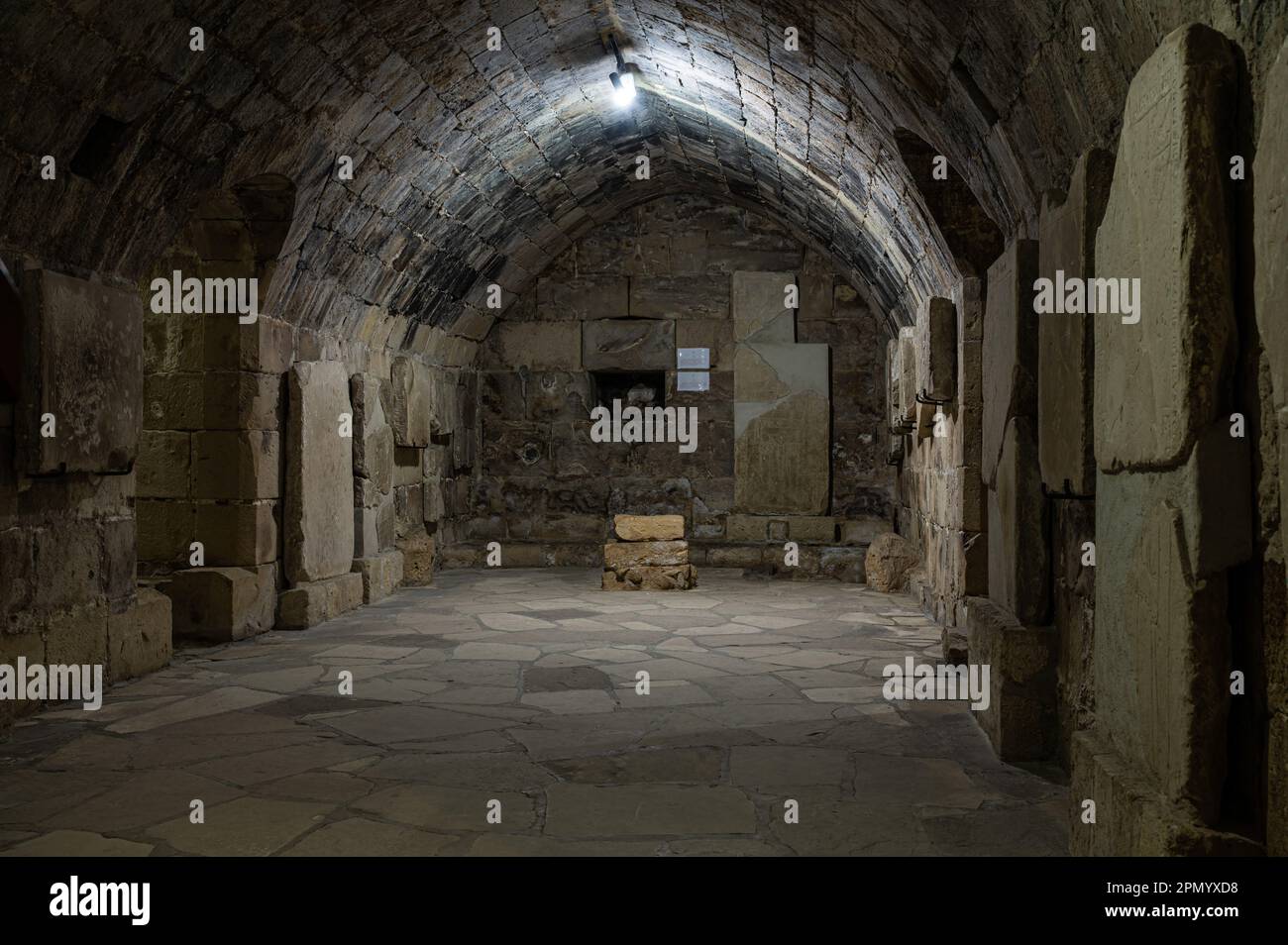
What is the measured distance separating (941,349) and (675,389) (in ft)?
15.6

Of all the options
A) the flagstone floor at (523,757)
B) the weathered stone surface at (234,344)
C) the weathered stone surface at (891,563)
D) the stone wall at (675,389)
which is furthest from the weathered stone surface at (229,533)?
the weathered stone surface at (891,563)

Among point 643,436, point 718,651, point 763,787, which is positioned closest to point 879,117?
point 718,651

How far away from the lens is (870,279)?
9641 millimetres

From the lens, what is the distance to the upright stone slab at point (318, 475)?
7.24 m

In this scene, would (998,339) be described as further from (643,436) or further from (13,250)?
(643,436)

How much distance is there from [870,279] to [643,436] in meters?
2.91

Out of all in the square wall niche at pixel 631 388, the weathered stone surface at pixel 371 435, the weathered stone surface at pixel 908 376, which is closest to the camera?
the weathered stone surface at pixel 908 376

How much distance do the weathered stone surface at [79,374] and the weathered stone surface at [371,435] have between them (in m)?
2.69

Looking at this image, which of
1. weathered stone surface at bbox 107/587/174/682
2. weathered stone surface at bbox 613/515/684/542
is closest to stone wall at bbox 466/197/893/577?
weathered stone surface at bbox 613/515/684/542

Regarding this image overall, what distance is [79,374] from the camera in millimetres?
5043

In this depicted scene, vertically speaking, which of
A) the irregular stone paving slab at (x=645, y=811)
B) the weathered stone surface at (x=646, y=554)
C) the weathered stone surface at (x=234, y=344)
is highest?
the weathered stone surface at (x=234, y=344)

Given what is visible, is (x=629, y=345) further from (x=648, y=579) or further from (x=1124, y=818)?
(x=1124, y=818)

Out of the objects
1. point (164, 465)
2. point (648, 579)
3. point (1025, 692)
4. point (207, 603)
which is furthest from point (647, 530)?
point (1025, 692)

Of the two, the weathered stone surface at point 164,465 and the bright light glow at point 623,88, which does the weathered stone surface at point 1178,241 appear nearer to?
the bright light glow at point 623,88
